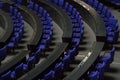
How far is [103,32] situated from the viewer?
253 inches

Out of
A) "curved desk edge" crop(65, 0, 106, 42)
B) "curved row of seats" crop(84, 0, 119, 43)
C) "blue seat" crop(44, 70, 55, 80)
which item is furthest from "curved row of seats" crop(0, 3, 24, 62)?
"curved row of seats" crop(84, 0, 119, 43)

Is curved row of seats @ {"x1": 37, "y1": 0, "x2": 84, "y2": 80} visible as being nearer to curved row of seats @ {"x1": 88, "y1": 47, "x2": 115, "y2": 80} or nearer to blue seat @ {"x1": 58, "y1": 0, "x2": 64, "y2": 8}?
blue seat @ {"x1": 58, "y1": 0, "x2": 64, "y2": 8}

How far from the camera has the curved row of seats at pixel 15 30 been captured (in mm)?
6125

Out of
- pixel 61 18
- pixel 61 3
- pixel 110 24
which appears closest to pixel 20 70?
pixel 61 18

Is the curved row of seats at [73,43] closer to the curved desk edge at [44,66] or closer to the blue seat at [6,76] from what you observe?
the curved desk edge at [44,66]

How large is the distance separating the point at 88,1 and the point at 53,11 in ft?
4.56

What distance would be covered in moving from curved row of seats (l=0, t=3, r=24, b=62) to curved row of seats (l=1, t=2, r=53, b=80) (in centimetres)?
56

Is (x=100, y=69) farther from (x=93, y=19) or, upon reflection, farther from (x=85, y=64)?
(x=93, y=19)

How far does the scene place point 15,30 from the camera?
767 cm

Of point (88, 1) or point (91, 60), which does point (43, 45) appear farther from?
point (88, 1)

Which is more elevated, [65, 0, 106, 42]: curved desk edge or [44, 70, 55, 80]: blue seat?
[65, 0, 106, 42]: curved desk edge

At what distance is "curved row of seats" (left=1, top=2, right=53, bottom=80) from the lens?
5.07 meters

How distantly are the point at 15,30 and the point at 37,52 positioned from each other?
2.09 metres

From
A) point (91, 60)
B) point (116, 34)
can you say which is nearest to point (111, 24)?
point (116, 34)
